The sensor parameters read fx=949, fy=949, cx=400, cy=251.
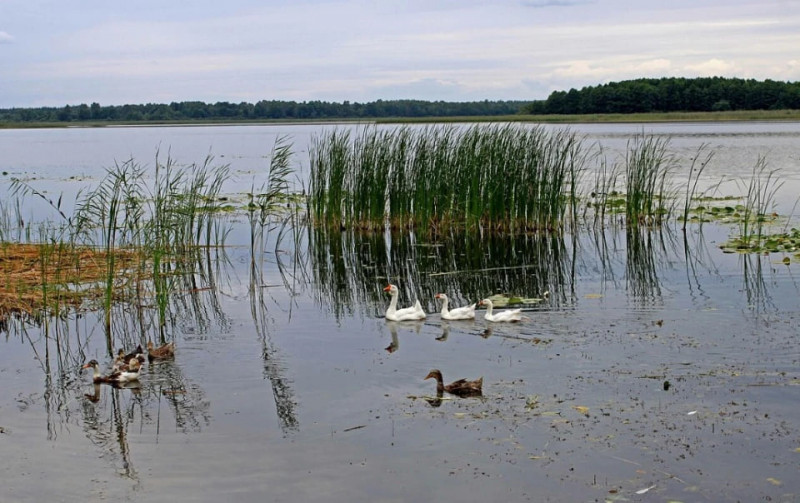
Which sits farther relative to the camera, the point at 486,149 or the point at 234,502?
the point at 486,149

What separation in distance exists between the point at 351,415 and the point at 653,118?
82840mm

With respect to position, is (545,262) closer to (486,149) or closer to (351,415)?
(486,149)

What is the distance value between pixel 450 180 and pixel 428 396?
11.5 m

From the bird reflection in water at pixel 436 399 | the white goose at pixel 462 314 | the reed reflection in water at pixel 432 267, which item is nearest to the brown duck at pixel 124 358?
the bird reflection in water at pixel 436 399

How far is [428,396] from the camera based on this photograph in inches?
343

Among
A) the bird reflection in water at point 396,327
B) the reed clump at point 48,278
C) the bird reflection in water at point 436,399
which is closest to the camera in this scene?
the bird reflection in water at point 436,399

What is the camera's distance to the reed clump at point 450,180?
64.9 feet

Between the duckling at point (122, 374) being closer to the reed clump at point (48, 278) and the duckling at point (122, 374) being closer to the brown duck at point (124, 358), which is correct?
the brown duck at point (124, 358)

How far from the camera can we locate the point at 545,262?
16.5 meters

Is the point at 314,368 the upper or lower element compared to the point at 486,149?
lower

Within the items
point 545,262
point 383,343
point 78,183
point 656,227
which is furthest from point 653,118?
point 383,343

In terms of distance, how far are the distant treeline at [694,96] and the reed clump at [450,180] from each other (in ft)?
232

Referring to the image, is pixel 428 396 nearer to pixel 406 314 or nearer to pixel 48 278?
pixel 406 314

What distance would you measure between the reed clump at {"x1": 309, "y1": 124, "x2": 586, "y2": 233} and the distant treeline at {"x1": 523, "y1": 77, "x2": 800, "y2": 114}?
7059cm
